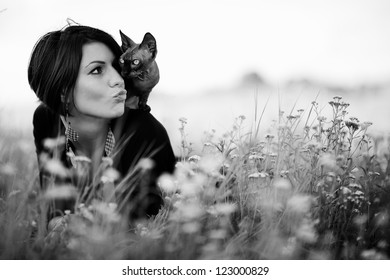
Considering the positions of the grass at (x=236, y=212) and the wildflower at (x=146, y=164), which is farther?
the wildflower at (x=146, y=164)

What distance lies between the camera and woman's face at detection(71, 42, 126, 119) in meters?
2.78

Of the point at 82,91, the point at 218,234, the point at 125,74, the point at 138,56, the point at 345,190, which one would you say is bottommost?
the point at 218,234

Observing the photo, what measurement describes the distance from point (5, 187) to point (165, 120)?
1.14 metres

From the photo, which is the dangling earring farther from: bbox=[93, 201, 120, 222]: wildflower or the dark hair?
bbox=[93, 201, 120, 222]: wildflower

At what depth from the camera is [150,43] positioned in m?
2.96

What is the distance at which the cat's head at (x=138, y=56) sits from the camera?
9.53 feet

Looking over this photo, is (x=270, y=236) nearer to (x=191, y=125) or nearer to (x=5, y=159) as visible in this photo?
(x=191, y=125)

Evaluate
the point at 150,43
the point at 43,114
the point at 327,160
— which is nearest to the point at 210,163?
the point at 327,160

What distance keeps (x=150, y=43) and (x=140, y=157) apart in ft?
2.42

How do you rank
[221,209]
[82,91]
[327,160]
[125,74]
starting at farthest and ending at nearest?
[125,74] → [82,91] → [327,160] → [221,209]

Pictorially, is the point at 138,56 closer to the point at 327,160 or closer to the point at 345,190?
the point at 327,160

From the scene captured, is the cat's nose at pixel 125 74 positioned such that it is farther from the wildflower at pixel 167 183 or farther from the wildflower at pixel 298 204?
the wildflower at pixel 298 204

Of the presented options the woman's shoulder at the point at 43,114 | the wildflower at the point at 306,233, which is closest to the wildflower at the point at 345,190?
the wildflower at the point at 306,233
